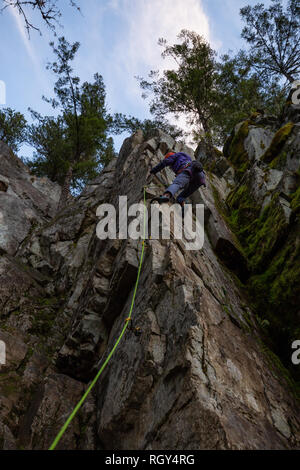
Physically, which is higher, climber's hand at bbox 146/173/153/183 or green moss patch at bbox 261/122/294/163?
green moss patch at bbox 261/122/294/163

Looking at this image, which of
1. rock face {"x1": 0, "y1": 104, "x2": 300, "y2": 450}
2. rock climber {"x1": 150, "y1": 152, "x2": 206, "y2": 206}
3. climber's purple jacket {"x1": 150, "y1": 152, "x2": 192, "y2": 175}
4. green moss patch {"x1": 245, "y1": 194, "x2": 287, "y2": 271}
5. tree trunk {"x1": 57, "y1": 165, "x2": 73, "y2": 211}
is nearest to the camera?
rock face {"x1": 0, "y1": 104, "x2": 300, "y2": 450}

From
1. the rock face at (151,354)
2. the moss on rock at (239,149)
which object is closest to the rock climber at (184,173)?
the rock face at (151,354)

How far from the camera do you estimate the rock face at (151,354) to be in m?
2.77

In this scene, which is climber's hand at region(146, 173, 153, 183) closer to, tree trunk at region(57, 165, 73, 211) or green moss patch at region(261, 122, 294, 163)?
green moss patch at region(261, 122, 294, 163)

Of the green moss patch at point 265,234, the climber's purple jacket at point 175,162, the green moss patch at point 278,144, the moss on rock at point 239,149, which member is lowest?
the green moss patch at point 265,234

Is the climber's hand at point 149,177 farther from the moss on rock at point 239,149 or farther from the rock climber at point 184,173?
the moss on rock at point 239,149

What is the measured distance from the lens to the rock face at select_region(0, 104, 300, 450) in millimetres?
2773

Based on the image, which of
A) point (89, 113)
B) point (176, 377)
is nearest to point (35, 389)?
point (176, 377)

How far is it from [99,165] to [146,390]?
63.8 ft

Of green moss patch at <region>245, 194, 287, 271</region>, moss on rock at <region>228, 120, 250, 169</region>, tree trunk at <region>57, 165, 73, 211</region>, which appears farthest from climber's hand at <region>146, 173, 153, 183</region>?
tree trunk at <region>57, 165, 73, 211</region>

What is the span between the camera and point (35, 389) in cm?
480

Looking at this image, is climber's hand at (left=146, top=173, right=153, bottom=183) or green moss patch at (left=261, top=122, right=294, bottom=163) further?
green moss patch at (left=261, top=122, right=294, bottom=163)

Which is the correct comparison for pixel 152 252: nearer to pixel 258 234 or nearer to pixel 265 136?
pixel 258 234

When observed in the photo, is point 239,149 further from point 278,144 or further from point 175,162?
point 175,162
